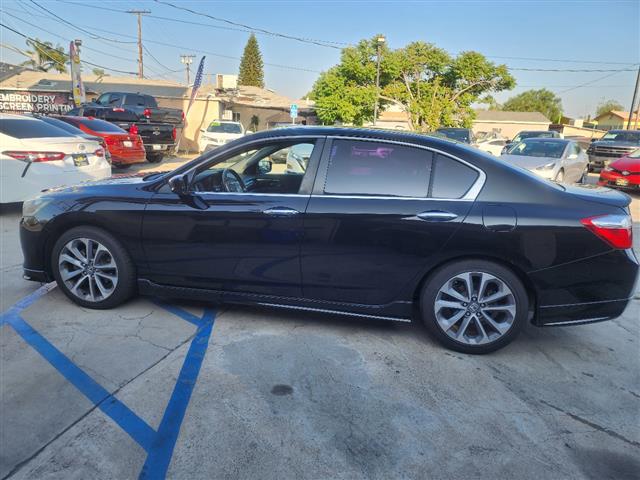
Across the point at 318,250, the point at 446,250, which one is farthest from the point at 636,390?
the point at 318,250

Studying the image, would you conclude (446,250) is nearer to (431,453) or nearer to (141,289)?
(431,453)

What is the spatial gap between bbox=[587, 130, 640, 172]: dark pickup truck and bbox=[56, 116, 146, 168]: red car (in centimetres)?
1547

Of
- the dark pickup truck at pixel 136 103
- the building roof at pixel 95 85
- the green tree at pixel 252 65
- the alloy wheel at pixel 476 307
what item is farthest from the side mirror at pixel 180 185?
the green tree at pixel 252 65

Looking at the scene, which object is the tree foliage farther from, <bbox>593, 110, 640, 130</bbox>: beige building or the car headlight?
<bbox>593, 110, 640, 130</bbox>: beige building

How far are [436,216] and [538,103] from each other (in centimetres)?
11336

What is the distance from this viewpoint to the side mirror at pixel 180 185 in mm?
3686

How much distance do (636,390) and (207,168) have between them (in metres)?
3.45

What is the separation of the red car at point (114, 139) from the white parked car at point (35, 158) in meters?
4.17

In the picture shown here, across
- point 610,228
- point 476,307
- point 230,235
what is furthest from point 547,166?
point 230,235

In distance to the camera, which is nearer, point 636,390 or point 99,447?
point 99,447

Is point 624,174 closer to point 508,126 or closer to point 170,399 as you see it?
point 170,399

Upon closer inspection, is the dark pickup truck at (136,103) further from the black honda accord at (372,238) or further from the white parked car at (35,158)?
the black honda accord at (372,238)

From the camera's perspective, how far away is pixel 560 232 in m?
3.19

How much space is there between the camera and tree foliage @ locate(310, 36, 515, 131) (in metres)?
39.9
